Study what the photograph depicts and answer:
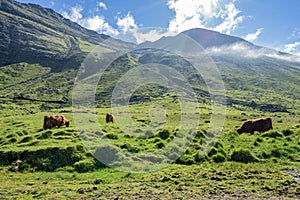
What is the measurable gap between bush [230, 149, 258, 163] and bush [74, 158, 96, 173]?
41.7 ft

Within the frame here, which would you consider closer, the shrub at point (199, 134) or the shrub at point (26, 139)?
the shrub at point (199, 134)

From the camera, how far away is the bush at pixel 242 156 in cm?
2612

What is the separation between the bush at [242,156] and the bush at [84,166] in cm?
1270

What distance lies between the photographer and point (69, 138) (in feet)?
108

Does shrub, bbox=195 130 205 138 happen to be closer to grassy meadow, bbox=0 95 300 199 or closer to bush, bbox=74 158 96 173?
grassy meadow, bbox=0 95 300 199

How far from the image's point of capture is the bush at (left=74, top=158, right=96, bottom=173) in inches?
1015

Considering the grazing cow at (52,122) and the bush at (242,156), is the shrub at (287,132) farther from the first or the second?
the grazing cow at (52,122)

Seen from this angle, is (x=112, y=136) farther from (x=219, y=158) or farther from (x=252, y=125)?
(x=252, y=125)

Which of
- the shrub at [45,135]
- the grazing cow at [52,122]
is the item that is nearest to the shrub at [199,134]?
the shrub at [45,135]

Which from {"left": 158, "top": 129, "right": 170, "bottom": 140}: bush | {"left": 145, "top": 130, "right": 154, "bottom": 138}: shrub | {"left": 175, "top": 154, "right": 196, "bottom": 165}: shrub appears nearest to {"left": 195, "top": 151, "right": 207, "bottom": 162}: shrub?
{"left": 175, "top": 154, "right": 196, "bottom": 165}: shrub

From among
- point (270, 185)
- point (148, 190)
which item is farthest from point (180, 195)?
point (270, 185)

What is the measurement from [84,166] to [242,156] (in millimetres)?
14254

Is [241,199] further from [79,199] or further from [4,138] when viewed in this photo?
[4,138]

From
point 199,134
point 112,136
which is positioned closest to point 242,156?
point 199,134
